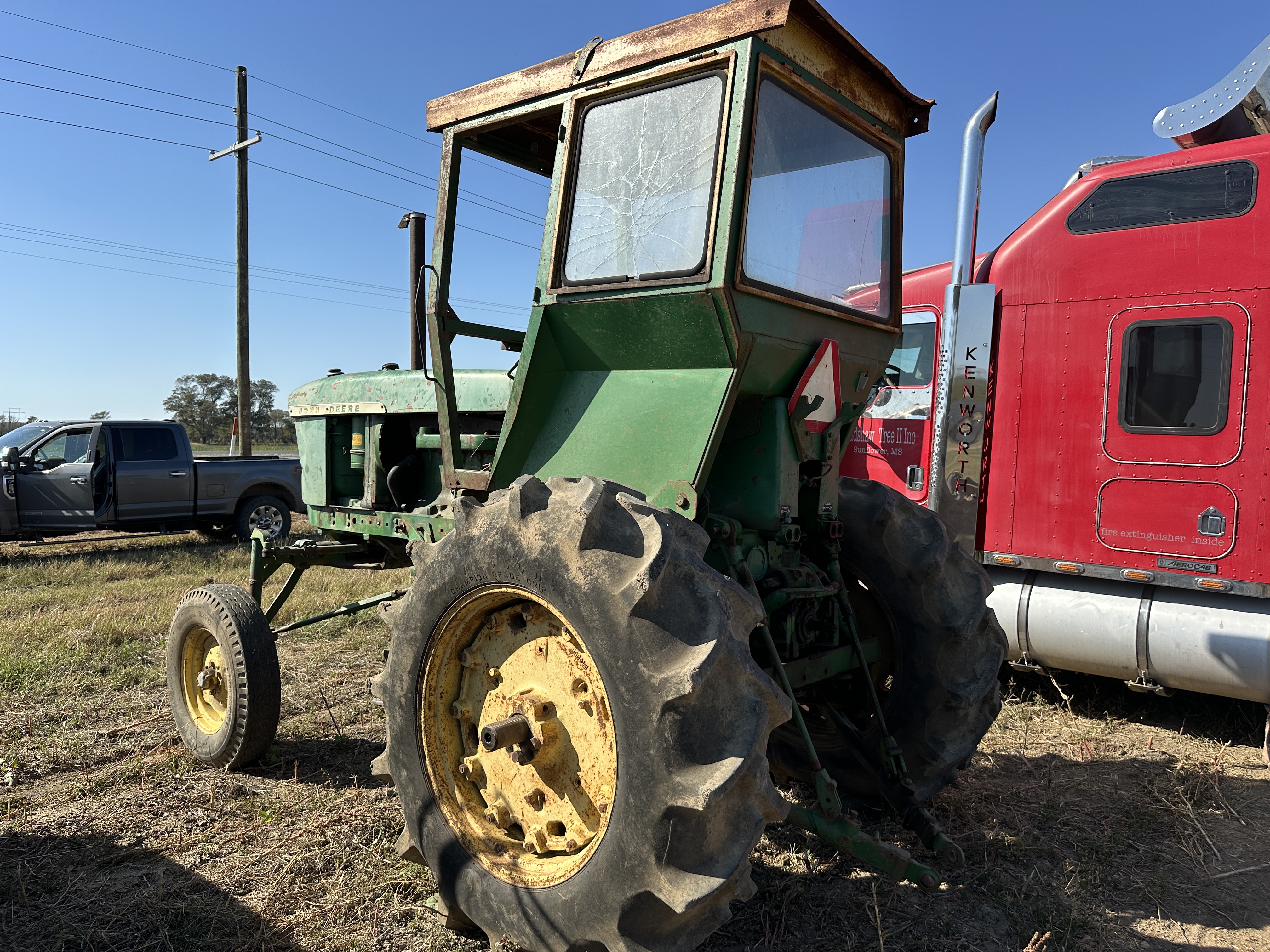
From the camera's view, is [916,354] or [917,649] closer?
[917,649]

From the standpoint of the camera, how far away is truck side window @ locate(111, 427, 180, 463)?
11.1m

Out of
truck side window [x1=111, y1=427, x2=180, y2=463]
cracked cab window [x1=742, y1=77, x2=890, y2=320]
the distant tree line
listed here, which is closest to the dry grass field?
cracked cab window [x1=742, y1=77, x2=890, y2=320]

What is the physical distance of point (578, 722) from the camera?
2.35m

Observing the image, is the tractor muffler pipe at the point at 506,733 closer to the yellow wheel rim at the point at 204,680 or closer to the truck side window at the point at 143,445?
the yellow wheel rim at the point at 204,680

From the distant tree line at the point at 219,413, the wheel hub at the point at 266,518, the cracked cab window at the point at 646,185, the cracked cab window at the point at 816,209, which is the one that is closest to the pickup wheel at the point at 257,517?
the wheel hub at the point at 266,518

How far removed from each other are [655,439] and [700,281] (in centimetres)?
50

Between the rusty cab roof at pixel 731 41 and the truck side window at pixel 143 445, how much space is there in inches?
386

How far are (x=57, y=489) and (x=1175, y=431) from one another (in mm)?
11826

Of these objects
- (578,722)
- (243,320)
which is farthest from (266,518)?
(578,722)

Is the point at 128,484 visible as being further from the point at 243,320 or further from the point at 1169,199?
the point at 1169,199

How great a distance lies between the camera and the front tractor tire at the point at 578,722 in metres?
2.00

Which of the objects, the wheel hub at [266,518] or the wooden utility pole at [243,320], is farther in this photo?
the wooden utility pole at [243,320]

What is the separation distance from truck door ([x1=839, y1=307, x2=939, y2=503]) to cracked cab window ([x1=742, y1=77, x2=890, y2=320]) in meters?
2.52

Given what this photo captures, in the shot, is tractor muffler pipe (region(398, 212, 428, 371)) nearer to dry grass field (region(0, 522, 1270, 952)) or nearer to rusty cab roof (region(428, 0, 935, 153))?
rusty cab roof (region(428, 0, 935, 153))
